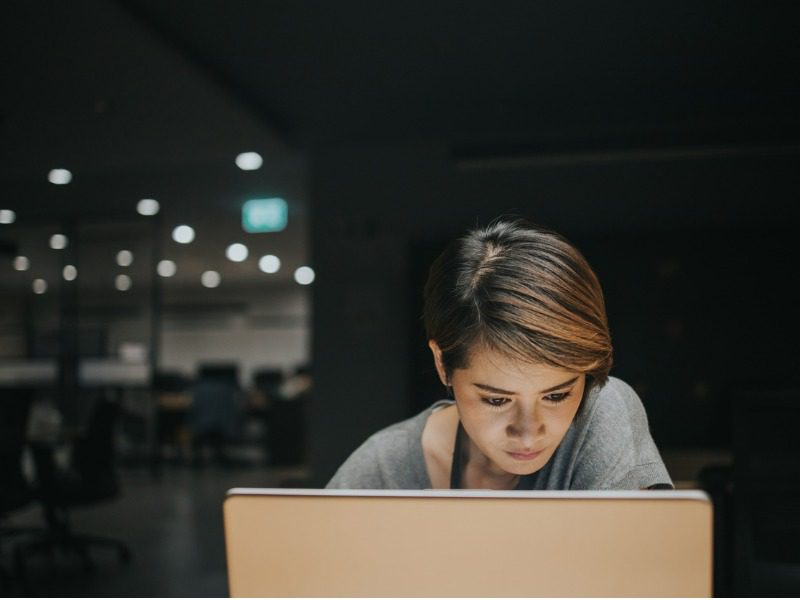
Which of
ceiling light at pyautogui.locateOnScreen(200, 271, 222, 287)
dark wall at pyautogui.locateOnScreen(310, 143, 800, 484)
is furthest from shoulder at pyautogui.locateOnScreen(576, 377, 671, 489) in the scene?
ceiling light at pyautogui.locateOnScreen(200, 271, 222, 287)

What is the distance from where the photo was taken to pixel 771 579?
249 cm

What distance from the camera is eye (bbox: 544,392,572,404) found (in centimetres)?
183

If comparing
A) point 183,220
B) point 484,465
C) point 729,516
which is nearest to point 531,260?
point 484,465

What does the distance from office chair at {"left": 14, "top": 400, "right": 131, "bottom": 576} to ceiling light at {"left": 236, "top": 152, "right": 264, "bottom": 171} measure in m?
2.05

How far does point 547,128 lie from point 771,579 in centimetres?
286

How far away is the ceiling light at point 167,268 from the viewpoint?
1150 centimetres

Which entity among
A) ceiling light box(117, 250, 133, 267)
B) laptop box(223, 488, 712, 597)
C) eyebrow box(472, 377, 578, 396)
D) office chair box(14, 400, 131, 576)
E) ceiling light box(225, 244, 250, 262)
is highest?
ceiling light box(225, 244, 250, 262)

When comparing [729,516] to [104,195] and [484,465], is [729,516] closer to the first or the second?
[484,465]

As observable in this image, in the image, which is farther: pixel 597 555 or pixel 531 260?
pixel 531 260

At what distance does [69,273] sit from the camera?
24.1ft

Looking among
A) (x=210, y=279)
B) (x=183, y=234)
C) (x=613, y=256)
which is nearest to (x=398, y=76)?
(x=613, y=256)

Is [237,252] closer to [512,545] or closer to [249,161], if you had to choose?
[249,161]

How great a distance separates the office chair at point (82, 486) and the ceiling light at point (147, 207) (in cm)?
239

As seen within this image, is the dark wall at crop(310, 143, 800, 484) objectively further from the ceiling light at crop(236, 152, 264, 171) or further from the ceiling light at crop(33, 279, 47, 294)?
the ceiling light at crop(33, 279, 47, 294)
